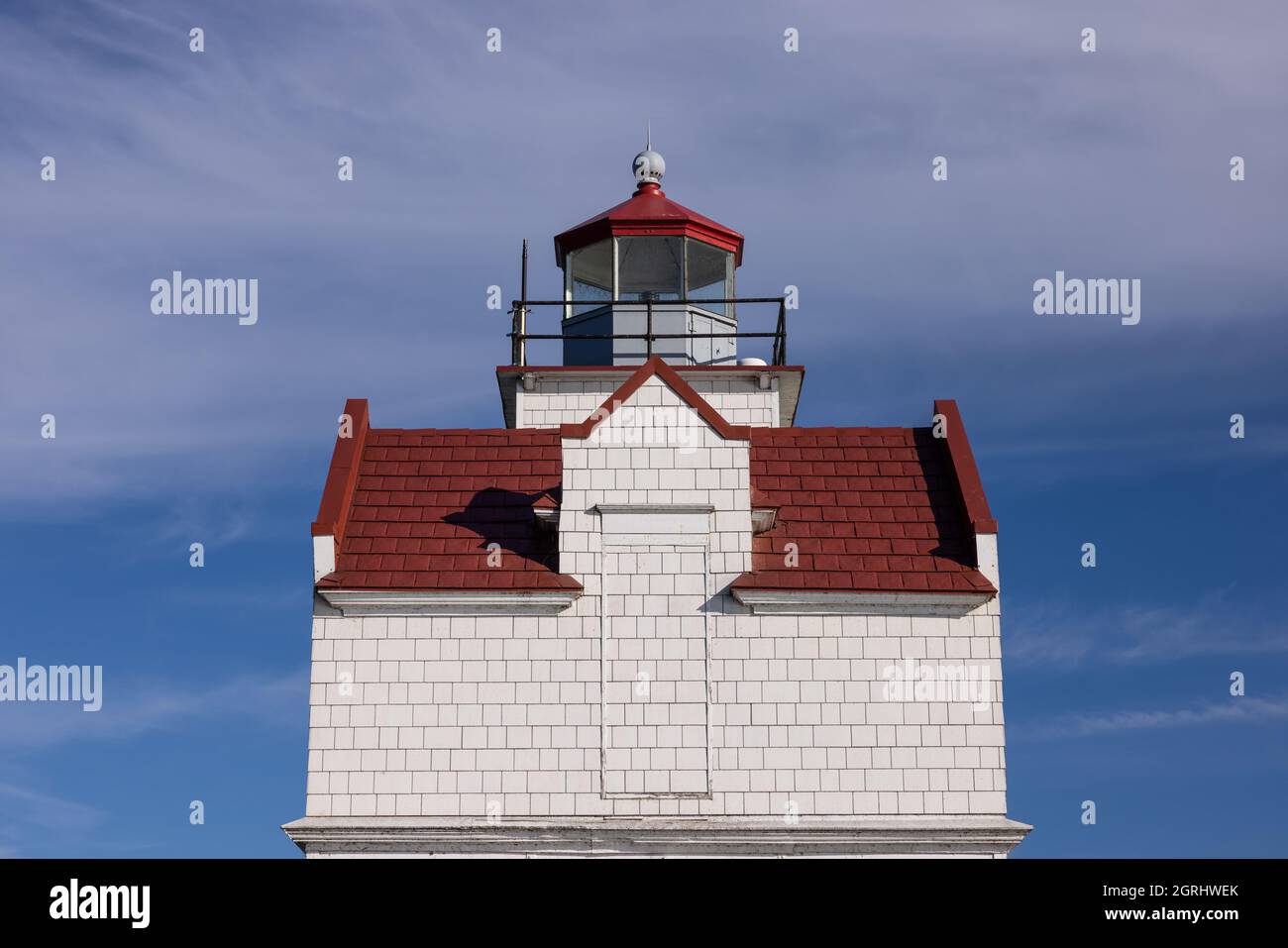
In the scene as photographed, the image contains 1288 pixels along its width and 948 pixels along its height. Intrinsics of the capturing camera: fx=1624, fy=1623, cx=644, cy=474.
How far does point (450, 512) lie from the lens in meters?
23.4

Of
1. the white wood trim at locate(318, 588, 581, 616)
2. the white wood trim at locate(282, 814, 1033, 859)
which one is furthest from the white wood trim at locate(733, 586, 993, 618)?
the white wood trim at locate(282, 814, 1033, 859)

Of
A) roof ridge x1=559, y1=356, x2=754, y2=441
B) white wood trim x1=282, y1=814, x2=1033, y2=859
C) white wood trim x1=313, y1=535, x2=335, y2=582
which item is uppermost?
roof ridge x1=559, y1=356, x2=754, y2=441

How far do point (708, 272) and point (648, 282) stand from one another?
1.28m

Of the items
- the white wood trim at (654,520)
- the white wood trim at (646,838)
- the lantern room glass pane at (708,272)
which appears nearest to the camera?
the white wood trim at (646,838)

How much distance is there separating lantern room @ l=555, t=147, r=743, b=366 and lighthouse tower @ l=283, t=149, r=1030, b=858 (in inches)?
245

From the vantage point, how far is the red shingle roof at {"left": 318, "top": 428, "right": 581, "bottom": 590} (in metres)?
22.0

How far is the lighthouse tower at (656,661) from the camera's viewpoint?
20.9 metres

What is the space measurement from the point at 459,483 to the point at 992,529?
7.73m

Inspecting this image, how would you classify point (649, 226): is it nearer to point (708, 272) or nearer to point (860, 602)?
point (708, 272)

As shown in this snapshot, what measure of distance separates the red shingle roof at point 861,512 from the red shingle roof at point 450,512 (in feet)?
10.00

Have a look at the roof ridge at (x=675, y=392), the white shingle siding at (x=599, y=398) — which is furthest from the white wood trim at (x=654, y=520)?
the white shingle siding at (x=599, y=398)

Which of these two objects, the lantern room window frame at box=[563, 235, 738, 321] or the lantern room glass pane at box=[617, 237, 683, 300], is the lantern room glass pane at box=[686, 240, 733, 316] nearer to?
the lantern room window frame at box=[563, 235, 738, 321]

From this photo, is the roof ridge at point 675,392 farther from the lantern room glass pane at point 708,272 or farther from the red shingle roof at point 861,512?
the lantern room glass pane at point 708,272
